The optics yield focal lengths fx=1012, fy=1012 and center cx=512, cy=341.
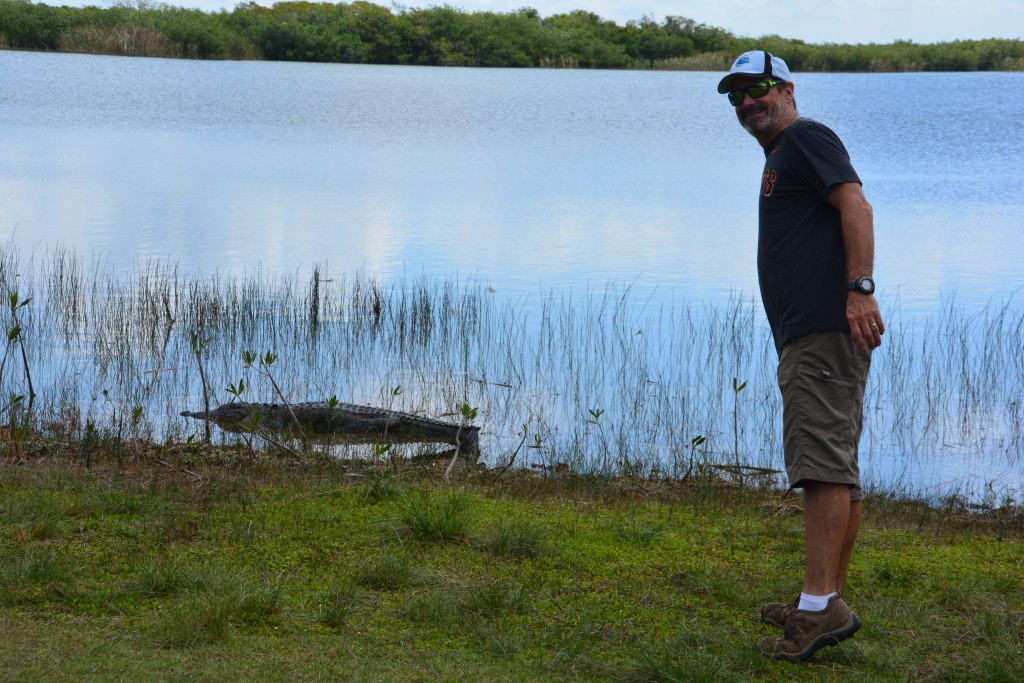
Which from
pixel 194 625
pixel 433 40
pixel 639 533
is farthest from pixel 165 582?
pixel 433 40

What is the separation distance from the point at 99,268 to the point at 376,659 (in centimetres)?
861

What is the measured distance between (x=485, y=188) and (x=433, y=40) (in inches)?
1520

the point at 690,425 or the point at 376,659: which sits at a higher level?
the point at 376,659

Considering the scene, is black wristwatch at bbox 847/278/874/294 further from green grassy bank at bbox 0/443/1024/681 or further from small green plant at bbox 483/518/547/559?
small green plant at bbox 483/518/547/559

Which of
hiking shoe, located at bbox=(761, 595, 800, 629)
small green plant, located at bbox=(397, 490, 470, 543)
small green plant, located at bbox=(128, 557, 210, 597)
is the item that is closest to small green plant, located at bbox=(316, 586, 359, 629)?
small green plant, located at bbox=(128, 557, 210, 597)

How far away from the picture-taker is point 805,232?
2.85m

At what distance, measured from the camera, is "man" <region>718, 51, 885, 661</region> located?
272 centimetres

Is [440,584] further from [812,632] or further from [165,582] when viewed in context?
[812,632]

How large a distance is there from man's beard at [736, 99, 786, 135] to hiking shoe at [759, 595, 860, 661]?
4.47 feet

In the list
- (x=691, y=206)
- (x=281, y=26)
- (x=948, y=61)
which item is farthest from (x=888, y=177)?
(x=948, y=61)

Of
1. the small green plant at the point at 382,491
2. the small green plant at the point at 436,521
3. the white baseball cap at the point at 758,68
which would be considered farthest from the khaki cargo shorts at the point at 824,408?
the small green plant at the point at 382,491

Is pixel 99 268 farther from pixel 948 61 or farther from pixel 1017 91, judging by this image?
pixel 948 61

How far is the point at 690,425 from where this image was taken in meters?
6.81

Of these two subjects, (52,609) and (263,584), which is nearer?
(52,609)
